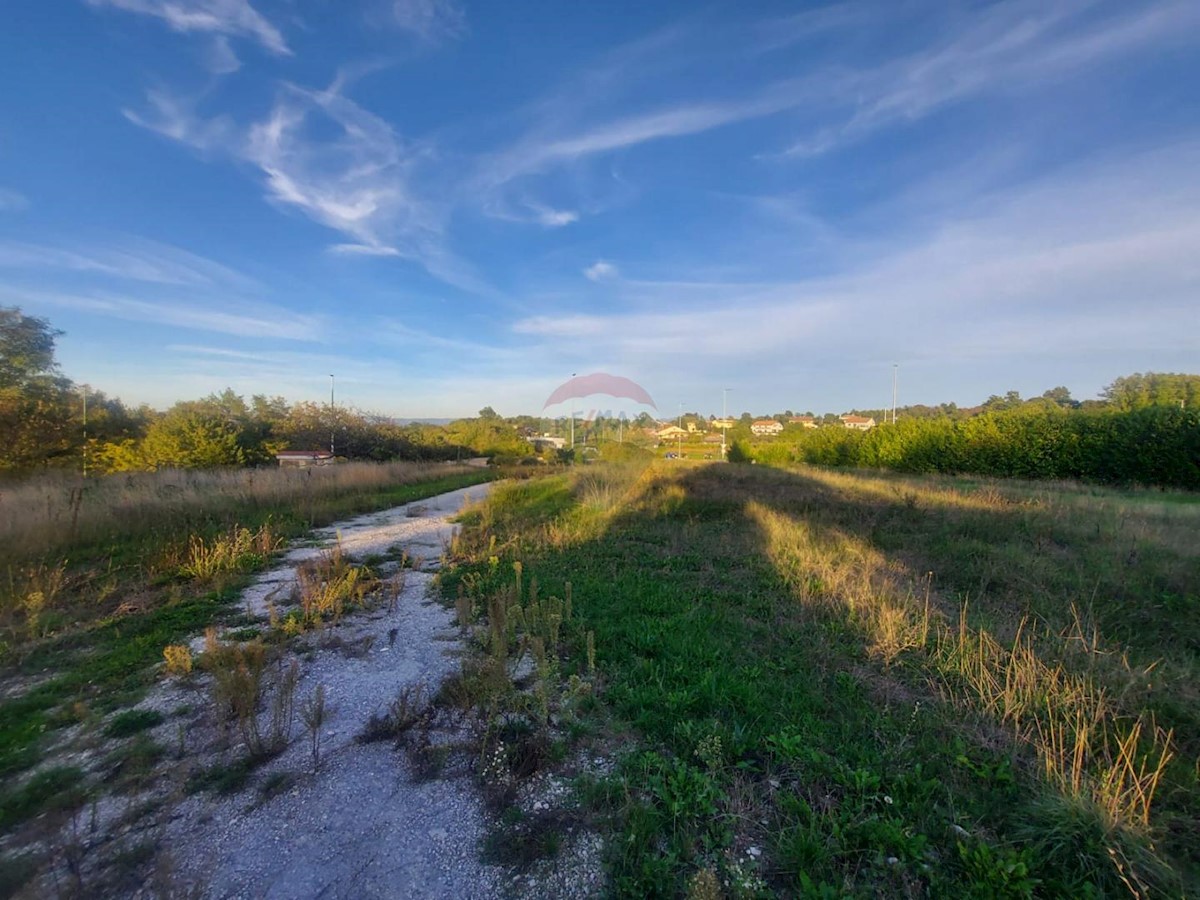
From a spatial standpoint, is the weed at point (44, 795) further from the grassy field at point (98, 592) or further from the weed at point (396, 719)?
the weed at point (396, 719)

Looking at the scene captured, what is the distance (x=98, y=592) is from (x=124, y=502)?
13.0 feet

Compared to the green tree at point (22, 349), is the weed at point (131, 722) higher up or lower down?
lower down

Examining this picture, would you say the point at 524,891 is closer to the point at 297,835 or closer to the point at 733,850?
the point at 733,850

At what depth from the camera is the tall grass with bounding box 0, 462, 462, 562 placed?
6.12 metres

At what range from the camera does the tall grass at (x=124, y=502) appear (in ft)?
20.1

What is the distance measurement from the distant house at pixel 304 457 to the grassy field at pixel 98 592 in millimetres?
7757

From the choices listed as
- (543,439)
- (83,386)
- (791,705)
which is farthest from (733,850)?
(543,439)

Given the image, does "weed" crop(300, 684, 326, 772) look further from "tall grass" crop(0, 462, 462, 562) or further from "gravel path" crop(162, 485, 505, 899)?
"tall grass" crop(0, 462, 462, 562)

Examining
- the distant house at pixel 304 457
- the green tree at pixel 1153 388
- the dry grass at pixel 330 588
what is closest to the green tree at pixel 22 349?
the distant house at pixel 304 457

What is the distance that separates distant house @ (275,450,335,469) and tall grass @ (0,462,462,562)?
545 cm

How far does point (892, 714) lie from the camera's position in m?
2.82

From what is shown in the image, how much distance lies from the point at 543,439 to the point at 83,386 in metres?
31.1

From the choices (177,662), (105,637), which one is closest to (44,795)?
(177,662)

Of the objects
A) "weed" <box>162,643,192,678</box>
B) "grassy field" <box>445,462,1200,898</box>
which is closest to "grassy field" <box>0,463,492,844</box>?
"weed" <box>162,643,192,678</box>
